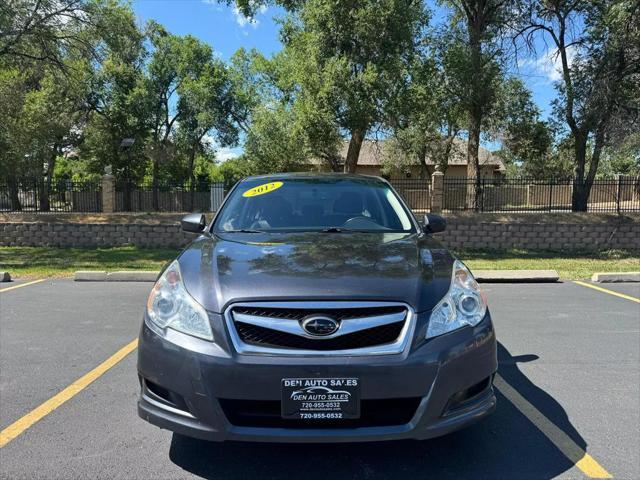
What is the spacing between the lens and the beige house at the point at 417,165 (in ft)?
118

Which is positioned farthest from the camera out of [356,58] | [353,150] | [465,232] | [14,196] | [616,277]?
[14,196]

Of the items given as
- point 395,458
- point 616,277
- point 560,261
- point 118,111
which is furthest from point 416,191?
point 118,111

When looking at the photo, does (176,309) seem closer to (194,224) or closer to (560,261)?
(194,224)

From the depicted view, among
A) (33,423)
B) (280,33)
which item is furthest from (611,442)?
(280,33)

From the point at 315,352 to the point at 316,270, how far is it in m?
0.50

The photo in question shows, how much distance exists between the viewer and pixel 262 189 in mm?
4504

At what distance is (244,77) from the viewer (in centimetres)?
3278

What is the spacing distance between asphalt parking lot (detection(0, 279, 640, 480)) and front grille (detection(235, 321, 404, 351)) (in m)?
0.85

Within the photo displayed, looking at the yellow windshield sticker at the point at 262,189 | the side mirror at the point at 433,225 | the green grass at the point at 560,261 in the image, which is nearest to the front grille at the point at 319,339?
the side mirror at the point at 433,225

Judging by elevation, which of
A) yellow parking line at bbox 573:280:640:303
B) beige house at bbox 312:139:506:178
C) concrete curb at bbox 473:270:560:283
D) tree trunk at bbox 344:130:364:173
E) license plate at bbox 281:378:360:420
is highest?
beige house at bbox 312:139:506:178

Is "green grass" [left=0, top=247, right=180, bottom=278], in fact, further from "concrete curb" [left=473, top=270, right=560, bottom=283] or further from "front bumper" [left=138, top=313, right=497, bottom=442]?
"front bumper" [left=138, top=313, right=497, bottom=442]

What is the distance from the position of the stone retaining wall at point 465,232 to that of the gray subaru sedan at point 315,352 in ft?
40.2

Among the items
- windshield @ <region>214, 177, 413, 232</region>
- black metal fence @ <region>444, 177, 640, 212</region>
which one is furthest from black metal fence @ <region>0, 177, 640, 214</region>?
windshield @ <region>214, 177, 413, 232</region>

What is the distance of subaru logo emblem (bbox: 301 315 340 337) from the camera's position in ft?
8.27
